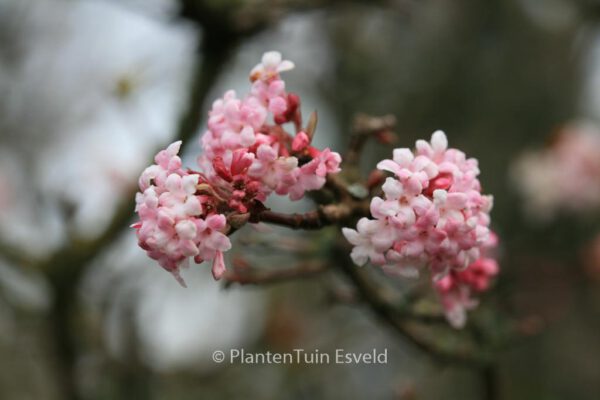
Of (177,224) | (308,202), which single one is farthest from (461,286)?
(308,202)

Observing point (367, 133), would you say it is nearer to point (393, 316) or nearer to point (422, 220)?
point (422, 220)

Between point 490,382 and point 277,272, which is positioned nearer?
point 277,272

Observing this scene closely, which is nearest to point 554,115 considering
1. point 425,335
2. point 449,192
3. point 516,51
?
point 516,51

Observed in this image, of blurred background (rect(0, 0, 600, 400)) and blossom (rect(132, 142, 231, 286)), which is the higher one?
blurred background (rect(0, 0, 600, 400))

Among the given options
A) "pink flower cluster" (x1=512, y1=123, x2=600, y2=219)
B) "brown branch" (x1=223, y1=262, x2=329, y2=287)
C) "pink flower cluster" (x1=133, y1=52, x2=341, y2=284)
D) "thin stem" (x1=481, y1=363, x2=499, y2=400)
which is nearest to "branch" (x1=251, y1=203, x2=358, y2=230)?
"pink flower cluster" (x1=133, y1=52, x2=341, y2=284)

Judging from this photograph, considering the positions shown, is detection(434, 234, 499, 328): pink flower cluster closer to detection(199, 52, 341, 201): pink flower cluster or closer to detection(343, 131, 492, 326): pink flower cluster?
detection(343, 131, 492, 326): pink flower cluster

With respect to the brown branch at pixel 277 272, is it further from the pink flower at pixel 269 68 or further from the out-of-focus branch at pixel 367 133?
the pink flower at pixel 269 68

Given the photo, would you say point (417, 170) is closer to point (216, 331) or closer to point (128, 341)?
A: point (128, 341)
